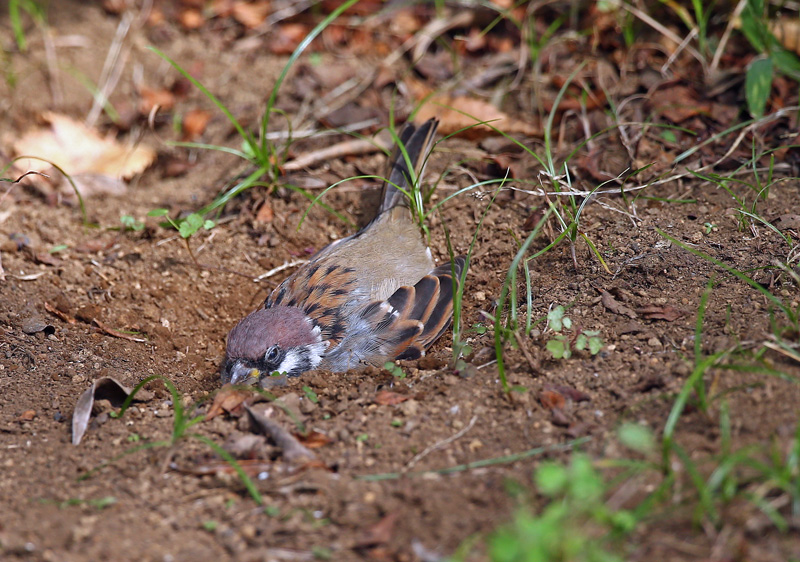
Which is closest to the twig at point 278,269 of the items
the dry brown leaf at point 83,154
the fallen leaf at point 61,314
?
the fallen leaf at point 61,314

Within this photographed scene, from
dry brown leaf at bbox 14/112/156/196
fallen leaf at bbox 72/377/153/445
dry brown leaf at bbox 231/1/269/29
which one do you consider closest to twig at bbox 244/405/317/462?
fallen leaf at bbox 72/377/153/445

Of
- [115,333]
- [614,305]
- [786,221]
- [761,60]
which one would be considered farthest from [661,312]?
[115,333]

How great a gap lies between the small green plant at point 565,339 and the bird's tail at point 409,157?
1.63 meters

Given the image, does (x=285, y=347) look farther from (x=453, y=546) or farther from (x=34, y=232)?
(x=34, y=232)

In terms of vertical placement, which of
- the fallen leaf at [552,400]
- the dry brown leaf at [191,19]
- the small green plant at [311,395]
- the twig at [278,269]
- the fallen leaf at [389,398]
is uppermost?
the dry brown leaf at [191,19]

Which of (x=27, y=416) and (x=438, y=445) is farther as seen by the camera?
(x=27, y=416)

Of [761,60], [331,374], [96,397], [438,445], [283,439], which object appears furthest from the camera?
[761,60]

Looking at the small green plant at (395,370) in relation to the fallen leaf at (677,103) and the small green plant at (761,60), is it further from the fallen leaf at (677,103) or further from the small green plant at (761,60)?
the small green plant at (761,60)

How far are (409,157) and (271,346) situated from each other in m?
1.68

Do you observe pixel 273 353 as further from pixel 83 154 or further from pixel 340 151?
pixel 83 154

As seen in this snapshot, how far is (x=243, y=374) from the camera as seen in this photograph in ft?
13.1

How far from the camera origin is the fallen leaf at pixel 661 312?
3561 mm

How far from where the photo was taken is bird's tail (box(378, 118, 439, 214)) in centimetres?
478

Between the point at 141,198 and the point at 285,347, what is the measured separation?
2340mm
